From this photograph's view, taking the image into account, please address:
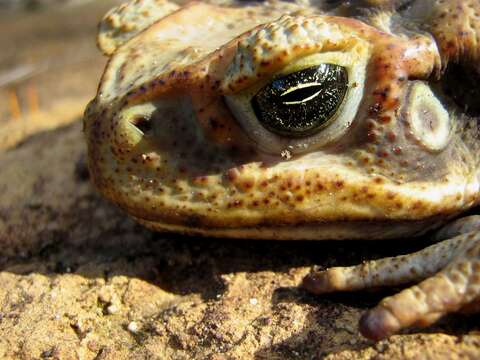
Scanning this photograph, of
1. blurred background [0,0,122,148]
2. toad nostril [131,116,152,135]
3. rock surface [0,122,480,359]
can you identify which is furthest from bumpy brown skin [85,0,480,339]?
blurred background [0,0,122,148]

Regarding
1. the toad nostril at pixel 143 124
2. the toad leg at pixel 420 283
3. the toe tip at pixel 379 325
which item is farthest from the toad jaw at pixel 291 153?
the toe tip at pixel 379 325

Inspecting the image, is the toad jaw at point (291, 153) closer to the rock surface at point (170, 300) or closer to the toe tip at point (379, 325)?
the rock surface at point (170, 300)

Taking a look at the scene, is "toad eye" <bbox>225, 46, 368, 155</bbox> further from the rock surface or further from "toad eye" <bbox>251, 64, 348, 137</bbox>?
the rock surface

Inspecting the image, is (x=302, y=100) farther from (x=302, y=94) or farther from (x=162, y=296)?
(x=162, y=296)

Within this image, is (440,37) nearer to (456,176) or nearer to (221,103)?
(456,176)

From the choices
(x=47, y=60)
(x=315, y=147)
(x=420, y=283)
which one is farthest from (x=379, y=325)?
(x=47, y=60)

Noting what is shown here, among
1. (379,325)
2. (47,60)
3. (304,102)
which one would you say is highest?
(304,102)

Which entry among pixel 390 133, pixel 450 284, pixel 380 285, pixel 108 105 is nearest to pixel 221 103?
pixel 108 105
